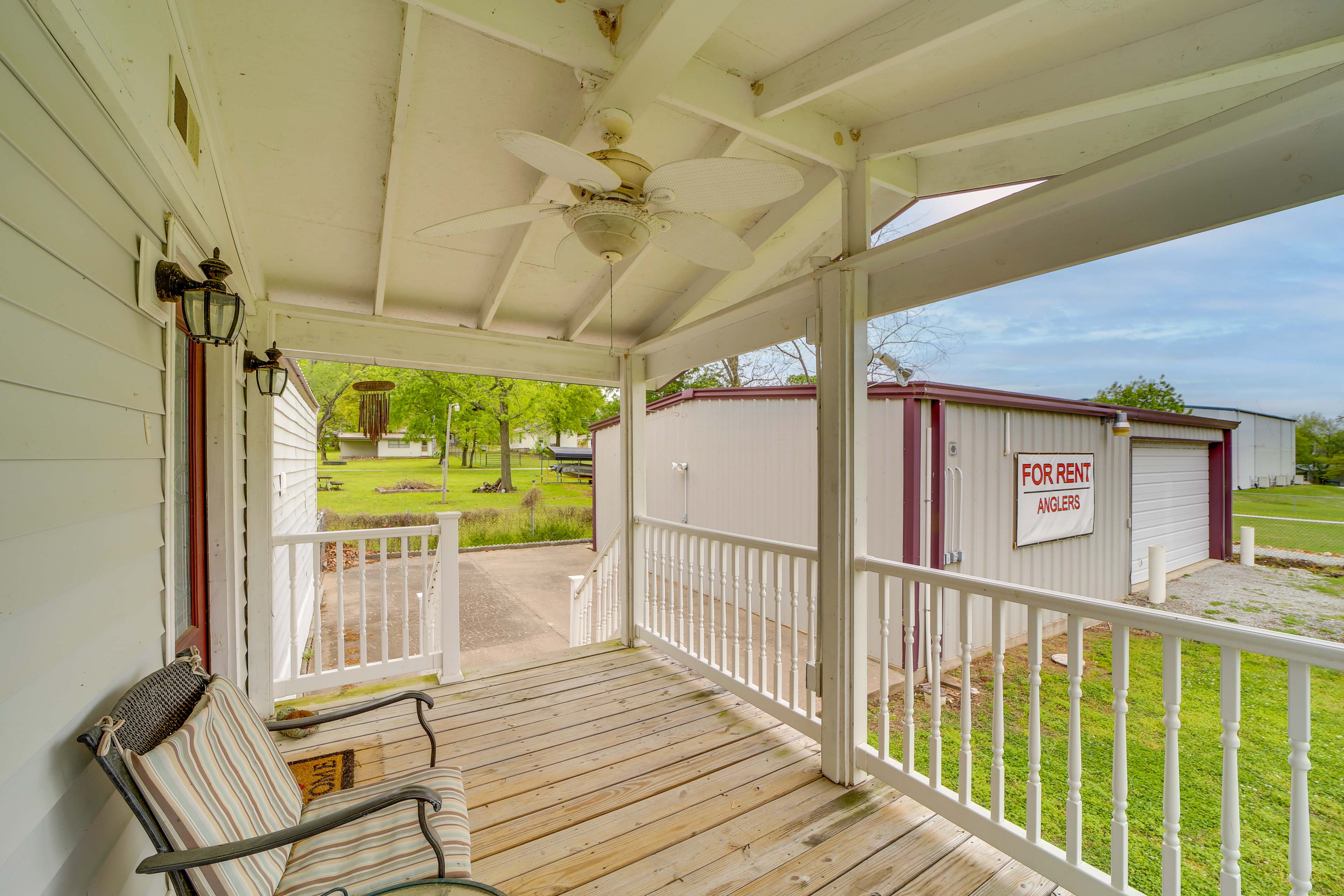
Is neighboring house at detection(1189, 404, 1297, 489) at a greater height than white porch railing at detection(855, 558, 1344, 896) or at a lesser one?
greater

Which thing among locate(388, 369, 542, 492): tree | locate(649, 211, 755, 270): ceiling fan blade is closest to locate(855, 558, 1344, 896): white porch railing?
locate(649, 211, 755, 270): ceiling fan blade

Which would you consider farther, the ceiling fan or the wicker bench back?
the ceiling fan

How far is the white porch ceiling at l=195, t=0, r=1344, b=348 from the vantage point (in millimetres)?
1543

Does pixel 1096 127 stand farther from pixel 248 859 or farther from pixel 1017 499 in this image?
pixel 1017 499

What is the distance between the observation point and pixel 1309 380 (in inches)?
93.1

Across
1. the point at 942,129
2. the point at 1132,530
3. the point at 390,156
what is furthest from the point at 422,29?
the point at 1132,530

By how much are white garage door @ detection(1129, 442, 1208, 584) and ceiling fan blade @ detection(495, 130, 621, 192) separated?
22.5 ft

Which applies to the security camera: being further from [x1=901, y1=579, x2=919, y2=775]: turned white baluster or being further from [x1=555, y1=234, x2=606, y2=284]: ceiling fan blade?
[x1=555, y1=234, x2=606, y2=284]: ceiling fan blade

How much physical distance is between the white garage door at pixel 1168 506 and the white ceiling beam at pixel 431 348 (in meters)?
6.14

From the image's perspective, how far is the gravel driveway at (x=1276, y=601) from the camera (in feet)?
13.4

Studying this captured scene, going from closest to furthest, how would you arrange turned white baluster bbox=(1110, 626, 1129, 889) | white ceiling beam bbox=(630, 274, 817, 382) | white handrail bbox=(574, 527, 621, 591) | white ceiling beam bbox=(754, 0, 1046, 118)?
white ceiling beam bbox=(754, 0, 1046, 118)
turned white baluster bbox=(1110, 626, 1129, 889)
white ceiling beam bbox=(630, 274, 817, 382)
white handrail bbox=(574, 527, 621, 591)

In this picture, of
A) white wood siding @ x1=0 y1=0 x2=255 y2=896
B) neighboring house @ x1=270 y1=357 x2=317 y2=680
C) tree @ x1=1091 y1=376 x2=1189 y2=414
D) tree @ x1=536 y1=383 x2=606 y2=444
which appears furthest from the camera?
tree @ x1=536 y1=383 x2=606 y2=444

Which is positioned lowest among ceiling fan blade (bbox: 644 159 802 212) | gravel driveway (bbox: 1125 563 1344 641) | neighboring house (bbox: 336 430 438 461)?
gravel driveway (bbox: 1125 563 1344 641)

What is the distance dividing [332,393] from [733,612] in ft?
38.8
